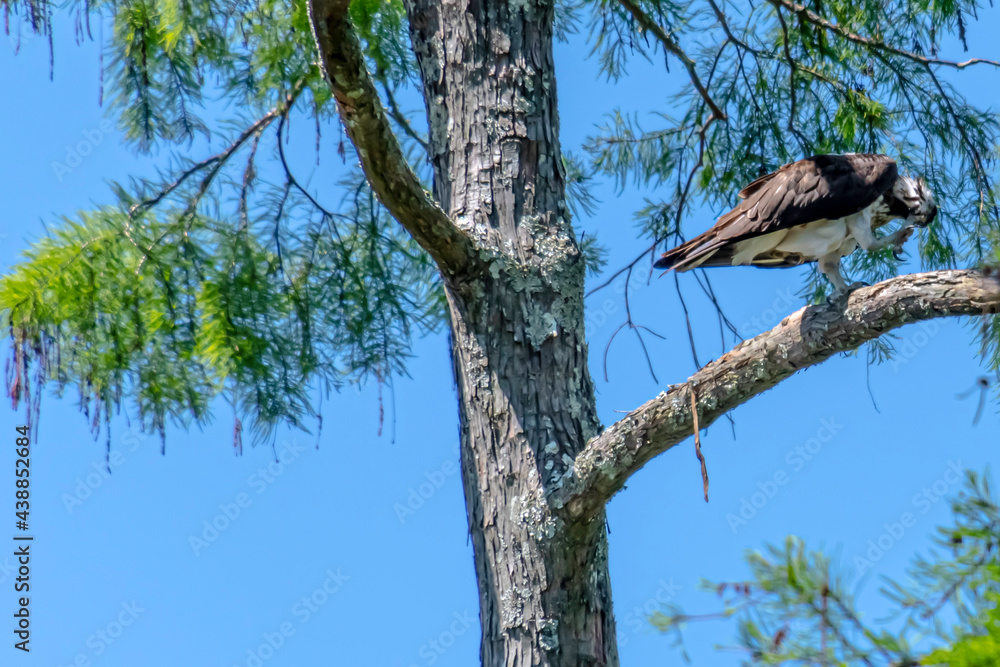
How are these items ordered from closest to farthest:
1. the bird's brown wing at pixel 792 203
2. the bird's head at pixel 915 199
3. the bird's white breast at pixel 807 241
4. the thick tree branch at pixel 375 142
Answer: the thick tree branch at pixel 375 142
the bird's brown wing at pixel 792 203
the bird's white breast at pixel 807 241
the bird's head at pixel 915 199

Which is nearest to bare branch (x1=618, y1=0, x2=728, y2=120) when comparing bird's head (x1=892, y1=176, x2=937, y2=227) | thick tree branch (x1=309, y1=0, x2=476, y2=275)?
bird's head (x1=892, y1=176, x2=937, y2=227)

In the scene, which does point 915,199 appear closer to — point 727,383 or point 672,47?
point 672,47

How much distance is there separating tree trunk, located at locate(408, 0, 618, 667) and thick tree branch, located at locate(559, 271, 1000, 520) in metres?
0.08

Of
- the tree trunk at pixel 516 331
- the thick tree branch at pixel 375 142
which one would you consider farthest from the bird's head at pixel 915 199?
the thick tree branch at pixel 375 142

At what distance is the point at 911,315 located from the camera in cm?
164

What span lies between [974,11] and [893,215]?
73 centimetres

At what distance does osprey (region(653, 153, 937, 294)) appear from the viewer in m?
2.15

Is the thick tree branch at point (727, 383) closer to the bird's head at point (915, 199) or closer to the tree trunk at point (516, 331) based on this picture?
the tree trunk at point (516, 331)

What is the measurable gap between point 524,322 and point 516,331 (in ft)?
0.09

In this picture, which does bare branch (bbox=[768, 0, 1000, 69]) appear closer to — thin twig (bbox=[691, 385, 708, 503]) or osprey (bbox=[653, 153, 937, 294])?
osprey (bbox=[653, 153, 937, 294])

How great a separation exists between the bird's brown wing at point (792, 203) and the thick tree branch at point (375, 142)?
1.92ft

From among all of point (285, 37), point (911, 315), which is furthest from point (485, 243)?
point (285, 37)

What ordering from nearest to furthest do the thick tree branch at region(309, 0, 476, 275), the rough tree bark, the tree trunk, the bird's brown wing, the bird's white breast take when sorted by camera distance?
1. the thick tree branch at region(309, 0, 476, 275)
2. the rough tree bark
3. the tree trunk
4. the bird's brown wing
5. the bird's white breast

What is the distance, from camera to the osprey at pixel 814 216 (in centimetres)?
215
